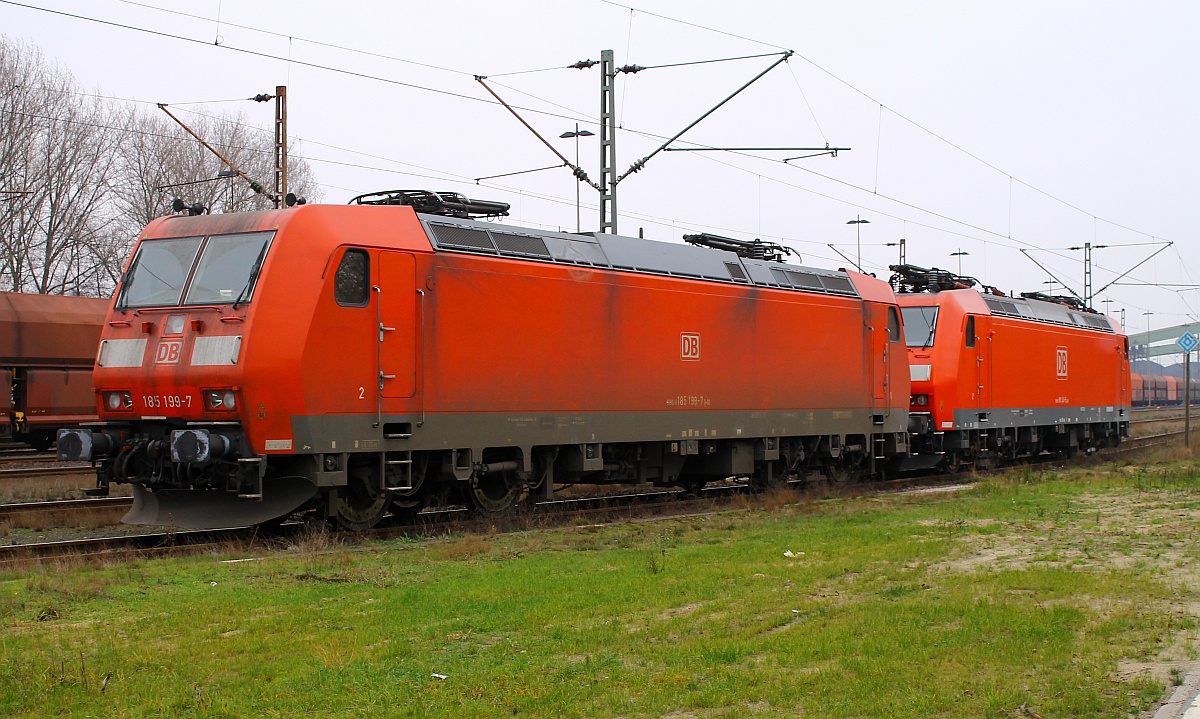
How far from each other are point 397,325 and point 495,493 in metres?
3.21

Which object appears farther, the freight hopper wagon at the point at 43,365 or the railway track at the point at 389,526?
the freight hopper wagon at the point at 43,365

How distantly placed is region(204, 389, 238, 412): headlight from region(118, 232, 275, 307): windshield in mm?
1004

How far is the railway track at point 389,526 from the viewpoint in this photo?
1213 centimetres

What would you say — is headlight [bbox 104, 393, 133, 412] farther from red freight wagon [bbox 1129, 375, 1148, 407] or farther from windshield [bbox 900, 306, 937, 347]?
red freight wagon [bbox 1129, 375, 1148, 407]

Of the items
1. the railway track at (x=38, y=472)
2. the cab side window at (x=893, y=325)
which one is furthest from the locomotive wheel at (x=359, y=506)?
the cab side window at (x=893, y=325)

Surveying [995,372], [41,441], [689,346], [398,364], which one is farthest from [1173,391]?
[398,364]

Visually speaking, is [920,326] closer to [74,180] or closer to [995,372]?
[995,372]

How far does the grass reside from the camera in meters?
6.14

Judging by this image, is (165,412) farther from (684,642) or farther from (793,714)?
(793,714)

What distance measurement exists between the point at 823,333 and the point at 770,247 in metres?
1.79

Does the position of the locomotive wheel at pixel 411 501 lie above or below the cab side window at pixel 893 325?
below

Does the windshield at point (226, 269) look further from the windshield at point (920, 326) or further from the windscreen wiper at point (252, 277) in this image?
the windshield at point (920, 326)

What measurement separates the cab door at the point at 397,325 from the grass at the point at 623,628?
73.1 inches

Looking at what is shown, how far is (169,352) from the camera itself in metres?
12.5
